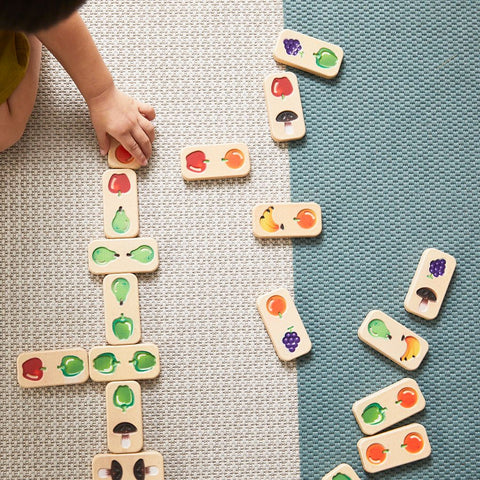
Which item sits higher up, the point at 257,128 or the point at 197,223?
the point at 257,128

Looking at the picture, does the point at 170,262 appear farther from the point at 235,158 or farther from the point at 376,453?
the point at 376,453

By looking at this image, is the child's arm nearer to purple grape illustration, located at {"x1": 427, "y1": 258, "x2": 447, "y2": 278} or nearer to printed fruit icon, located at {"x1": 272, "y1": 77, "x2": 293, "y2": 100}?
printed fruit icon, located at {"x1": 272, "y1": 77, "x2": 293, "y2": 100}

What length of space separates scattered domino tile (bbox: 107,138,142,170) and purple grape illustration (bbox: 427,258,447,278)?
43 centimetres

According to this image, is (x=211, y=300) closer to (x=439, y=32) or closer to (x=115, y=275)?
(x=115, y=275)

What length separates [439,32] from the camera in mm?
921

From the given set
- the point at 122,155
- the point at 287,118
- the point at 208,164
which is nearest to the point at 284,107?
the point at 287,118

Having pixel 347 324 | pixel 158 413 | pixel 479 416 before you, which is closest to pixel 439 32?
pixel 347 324

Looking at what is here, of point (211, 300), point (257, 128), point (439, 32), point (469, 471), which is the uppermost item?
point (439, 32)

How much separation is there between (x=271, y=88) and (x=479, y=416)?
1.77 feet

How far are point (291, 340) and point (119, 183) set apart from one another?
318 millimetres

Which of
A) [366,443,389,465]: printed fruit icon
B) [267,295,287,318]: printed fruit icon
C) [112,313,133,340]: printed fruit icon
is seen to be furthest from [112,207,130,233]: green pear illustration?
[366,443,389,465]: printed fruit icon

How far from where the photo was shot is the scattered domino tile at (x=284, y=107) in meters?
0.89

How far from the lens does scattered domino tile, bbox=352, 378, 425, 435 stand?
2.84ft

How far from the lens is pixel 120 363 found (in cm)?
85
